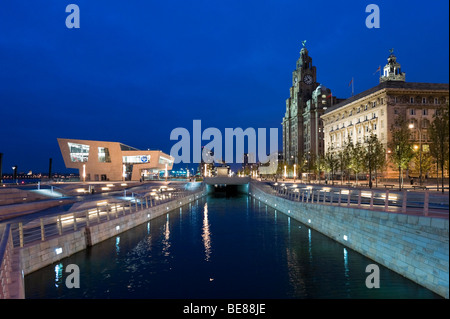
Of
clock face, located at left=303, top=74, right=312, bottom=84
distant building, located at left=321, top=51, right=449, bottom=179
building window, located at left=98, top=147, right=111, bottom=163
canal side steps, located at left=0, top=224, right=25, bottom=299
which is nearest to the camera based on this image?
canal side steps, located at left=0, top=224, right=25, bottom=299

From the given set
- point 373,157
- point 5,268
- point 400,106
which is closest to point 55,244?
point 5,268

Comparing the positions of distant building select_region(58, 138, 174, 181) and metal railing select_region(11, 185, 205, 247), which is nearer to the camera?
metal railing select_region(11, 185, 205, 247)

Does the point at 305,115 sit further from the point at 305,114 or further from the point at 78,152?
the point at 78,152

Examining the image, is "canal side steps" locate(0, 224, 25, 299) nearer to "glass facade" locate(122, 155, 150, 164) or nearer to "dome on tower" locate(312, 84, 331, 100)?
"glass facade" locate(122, 155, 150, 164)

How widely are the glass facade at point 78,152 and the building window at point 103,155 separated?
12.7 ft

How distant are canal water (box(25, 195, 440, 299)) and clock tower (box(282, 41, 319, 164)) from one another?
427 feet

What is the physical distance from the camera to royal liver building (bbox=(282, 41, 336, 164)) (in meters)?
144

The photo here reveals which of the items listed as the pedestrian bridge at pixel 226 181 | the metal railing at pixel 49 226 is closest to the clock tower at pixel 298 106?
the pedestrian bridge at pixel 226 181

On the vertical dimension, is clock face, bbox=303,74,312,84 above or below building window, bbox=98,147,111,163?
above

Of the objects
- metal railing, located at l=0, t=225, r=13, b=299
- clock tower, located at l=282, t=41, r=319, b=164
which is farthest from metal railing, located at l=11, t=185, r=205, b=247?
clock tower, located at l=282, t=41, r=319, b=164

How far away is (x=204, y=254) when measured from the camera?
21625mm

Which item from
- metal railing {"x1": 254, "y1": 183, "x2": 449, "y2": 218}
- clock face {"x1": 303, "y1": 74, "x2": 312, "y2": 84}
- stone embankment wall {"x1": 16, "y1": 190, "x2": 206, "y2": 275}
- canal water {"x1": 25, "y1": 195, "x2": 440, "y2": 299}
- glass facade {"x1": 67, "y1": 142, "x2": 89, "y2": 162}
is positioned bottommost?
canal water {"x1": 25, "y1": 195, "x2": 440, "y2": 299}
